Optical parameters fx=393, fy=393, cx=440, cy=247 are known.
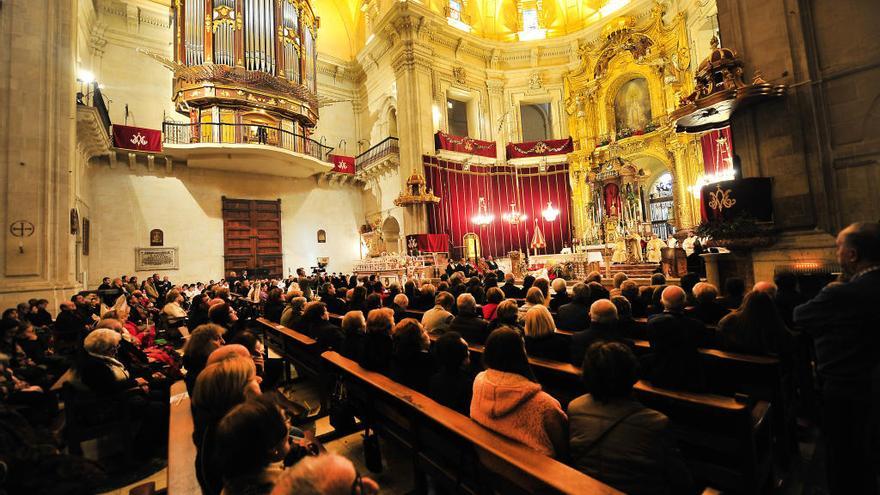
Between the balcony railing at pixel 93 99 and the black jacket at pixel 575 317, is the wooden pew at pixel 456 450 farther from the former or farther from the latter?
the balcony railing at pixel 93 99

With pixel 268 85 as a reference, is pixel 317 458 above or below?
below

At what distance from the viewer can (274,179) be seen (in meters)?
16.0

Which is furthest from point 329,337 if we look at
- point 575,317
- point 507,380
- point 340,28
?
point 340,28

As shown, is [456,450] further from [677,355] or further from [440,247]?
[440,247]

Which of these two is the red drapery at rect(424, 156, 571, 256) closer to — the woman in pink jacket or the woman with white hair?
the woman with white hair

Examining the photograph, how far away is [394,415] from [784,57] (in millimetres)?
7716

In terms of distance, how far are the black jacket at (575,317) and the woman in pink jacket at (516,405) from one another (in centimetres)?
221

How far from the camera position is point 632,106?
16.4 meters

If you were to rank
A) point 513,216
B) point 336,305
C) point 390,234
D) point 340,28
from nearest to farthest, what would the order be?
point 336,305 < point 513,216 < point 390,234 < point 340,28

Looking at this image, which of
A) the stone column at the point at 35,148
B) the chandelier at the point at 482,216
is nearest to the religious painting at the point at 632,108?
the chandelier at the point at 482,216

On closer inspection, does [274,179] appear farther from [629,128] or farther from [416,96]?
[629,128]

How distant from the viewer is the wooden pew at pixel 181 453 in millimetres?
1807

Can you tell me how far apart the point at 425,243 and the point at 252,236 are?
22.3 feet

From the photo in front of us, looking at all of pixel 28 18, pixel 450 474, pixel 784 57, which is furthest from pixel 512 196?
pixel 450 474
